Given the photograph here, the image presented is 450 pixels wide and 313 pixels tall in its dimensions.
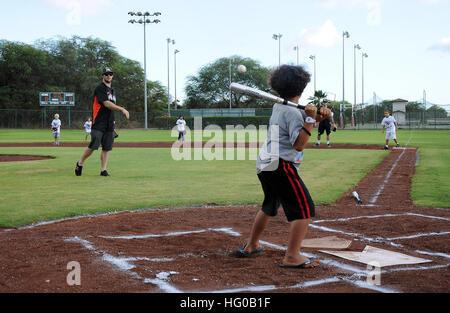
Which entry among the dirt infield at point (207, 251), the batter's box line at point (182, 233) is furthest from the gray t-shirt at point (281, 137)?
the batter's box line at point (182, 233)

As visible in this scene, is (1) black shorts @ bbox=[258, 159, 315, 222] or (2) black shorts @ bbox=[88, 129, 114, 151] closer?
(1) black shorts @ bbox=[258, 159, 315, 222]

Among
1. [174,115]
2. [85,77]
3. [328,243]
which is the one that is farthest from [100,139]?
[85,77]

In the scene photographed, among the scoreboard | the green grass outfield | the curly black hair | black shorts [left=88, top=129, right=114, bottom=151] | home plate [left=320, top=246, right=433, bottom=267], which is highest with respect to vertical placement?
the scoreboard

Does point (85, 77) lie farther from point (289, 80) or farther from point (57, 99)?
point (289, 80)

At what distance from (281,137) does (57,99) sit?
60.4m

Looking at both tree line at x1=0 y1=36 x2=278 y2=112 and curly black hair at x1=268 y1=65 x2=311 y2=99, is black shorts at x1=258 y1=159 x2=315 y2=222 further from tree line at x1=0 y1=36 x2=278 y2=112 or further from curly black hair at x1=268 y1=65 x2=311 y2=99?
tree line at x1=0 y1=36 x2=278 y2=112

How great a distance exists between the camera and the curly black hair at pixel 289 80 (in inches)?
171

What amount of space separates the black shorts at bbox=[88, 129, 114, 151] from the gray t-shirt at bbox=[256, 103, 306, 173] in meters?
6.88

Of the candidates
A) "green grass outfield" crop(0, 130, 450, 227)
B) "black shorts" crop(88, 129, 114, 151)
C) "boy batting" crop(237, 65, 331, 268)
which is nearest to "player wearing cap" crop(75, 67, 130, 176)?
"black shorts" crop(88, 129, 114, 151)

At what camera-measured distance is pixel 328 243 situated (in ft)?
16.3

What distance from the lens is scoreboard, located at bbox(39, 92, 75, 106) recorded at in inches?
2320

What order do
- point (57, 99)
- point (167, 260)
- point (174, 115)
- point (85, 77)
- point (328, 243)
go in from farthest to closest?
point (85, 77), point (174, 115), point (57, 99), point (328, 243), point (167, 260)

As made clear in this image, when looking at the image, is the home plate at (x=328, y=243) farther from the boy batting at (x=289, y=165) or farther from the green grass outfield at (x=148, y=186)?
the green grass outfield at (x=148, y=186)

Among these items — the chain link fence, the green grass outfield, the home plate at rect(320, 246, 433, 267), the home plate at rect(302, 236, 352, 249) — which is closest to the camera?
the home plate at rect(320, 246, 433, 267)
